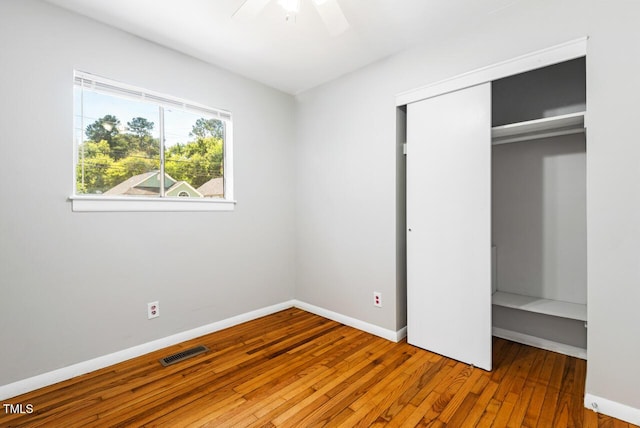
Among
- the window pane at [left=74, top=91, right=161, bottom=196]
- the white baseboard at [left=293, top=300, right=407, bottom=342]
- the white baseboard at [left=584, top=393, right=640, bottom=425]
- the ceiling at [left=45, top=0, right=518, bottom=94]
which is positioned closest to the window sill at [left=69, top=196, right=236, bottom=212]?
the window pane at [left=74, top=91, right=161, bottom=196]

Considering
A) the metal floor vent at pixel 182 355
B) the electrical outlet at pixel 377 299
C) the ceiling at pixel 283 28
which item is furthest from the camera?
the electrical outlet at pixel 377 299

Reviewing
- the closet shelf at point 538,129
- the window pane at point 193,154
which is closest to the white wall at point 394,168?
the closet shelf at point 538,129

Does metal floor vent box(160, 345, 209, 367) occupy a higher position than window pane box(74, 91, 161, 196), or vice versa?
window pane box(74, 91, 161, 196)

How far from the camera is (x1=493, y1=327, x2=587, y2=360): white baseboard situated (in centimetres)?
230

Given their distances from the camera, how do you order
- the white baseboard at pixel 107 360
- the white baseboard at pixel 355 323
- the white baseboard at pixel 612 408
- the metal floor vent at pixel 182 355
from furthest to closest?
1. the white baseboard at pixel 355 323
2. the metal floor vent at pixel 182 355
3. the white baseboard at pixel 107 360
4. the white baseboard at pixel 612 408

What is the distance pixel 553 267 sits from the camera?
2.47 m

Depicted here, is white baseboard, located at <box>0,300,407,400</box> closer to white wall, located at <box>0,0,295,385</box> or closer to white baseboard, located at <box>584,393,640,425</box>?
white wall, located at <box>0,0,295,385</box>

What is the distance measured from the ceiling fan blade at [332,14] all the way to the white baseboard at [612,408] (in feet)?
8.49

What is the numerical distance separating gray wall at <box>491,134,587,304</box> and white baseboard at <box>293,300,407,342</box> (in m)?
1.06

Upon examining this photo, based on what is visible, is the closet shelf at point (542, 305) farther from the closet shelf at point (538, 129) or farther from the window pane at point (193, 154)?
the window pane at point (193, 154)

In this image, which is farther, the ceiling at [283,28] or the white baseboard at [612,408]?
the ceiling at [283,28]

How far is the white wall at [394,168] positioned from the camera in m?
1.65

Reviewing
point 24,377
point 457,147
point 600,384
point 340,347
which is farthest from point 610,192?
point 24,377

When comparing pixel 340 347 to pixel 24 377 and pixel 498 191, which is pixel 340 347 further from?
pixel 24 377
